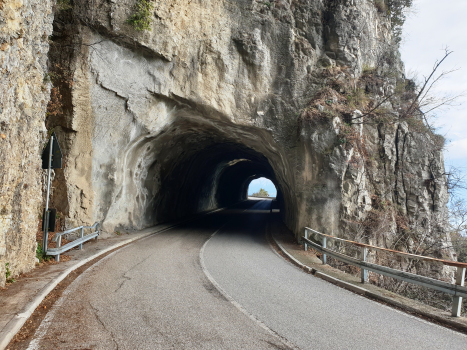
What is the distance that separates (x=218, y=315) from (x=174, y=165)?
52.5 ft

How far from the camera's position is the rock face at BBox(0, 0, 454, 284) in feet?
42.8

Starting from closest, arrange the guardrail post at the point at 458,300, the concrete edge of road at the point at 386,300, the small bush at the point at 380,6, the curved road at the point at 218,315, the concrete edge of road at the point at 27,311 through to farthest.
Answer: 1. the concrete edge of road at the point at 27,311
2. the curved road at the point at 218,315
3. the concrete edge of road at the point at 386,300
4. the guardrail post at the point at 458,300
5. the small bush at the point at 380,6

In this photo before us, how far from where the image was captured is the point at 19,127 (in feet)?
23.3

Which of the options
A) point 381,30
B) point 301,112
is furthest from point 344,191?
point 381,30

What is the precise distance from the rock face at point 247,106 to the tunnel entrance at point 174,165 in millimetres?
125

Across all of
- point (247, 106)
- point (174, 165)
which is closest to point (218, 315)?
point (247, 106)

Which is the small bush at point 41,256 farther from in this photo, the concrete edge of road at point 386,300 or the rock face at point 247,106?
the concrete edge of road at point 386,300

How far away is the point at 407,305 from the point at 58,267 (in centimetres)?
807

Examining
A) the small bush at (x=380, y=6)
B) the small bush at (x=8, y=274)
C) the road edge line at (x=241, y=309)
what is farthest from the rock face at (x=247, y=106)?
the road edge line at (x=241, y=309)

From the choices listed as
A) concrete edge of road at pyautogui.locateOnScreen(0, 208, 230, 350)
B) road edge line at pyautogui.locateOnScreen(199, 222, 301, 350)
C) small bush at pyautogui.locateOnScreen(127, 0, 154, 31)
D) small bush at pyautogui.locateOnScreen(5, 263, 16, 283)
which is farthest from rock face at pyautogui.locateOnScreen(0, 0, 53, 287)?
small bush at pyautogui.locateOnScreen(127, 0, 154, 31)

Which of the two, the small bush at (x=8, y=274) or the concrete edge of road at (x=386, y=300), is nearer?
the concrete edge of road at (x=386, y=300)

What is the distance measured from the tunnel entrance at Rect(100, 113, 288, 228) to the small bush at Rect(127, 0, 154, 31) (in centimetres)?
463

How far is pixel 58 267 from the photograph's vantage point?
27.1 feet

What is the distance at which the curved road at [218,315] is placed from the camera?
4.59 meters
